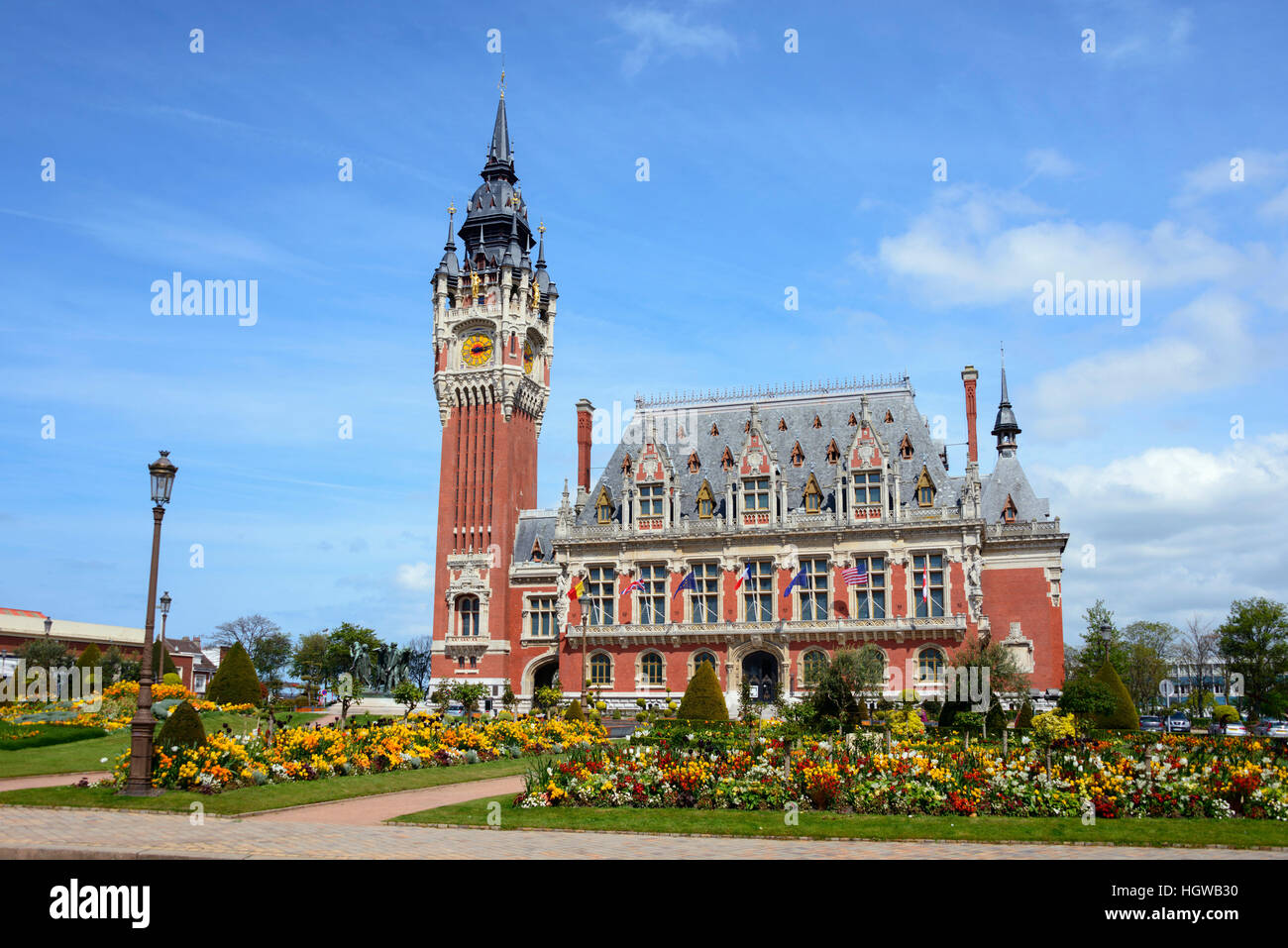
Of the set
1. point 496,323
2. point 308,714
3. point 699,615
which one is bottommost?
point 308,714

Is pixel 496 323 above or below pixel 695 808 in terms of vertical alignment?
above

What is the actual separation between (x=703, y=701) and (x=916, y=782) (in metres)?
24.1

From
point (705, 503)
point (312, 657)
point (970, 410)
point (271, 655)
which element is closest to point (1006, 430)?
point (970, 410)

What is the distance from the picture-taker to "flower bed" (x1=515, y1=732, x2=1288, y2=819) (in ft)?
59.9

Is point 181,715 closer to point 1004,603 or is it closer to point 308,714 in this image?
point 308,714

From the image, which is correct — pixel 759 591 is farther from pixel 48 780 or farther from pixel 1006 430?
pixel 48 780

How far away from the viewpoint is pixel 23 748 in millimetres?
32156

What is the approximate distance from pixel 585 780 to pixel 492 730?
40.8 ft

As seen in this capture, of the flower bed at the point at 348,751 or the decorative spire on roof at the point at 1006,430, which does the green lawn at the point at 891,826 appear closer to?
the flower bed at the point at 348,751

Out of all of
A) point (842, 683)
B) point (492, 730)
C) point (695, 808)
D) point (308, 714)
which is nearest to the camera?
point (695, 808)

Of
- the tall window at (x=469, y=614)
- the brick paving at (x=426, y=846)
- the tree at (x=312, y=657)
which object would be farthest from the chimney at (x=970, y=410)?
the tree at (x=312, y=657)

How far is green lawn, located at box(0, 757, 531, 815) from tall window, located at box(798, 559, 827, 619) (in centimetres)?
3602

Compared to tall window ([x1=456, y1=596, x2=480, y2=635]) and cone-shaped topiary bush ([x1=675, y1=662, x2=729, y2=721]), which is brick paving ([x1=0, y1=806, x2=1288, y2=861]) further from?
tall window ([x1=456, y1=596, x2=480, y2=635])

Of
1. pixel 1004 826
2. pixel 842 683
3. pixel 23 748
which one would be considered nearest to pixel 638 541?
pixel 842 683
